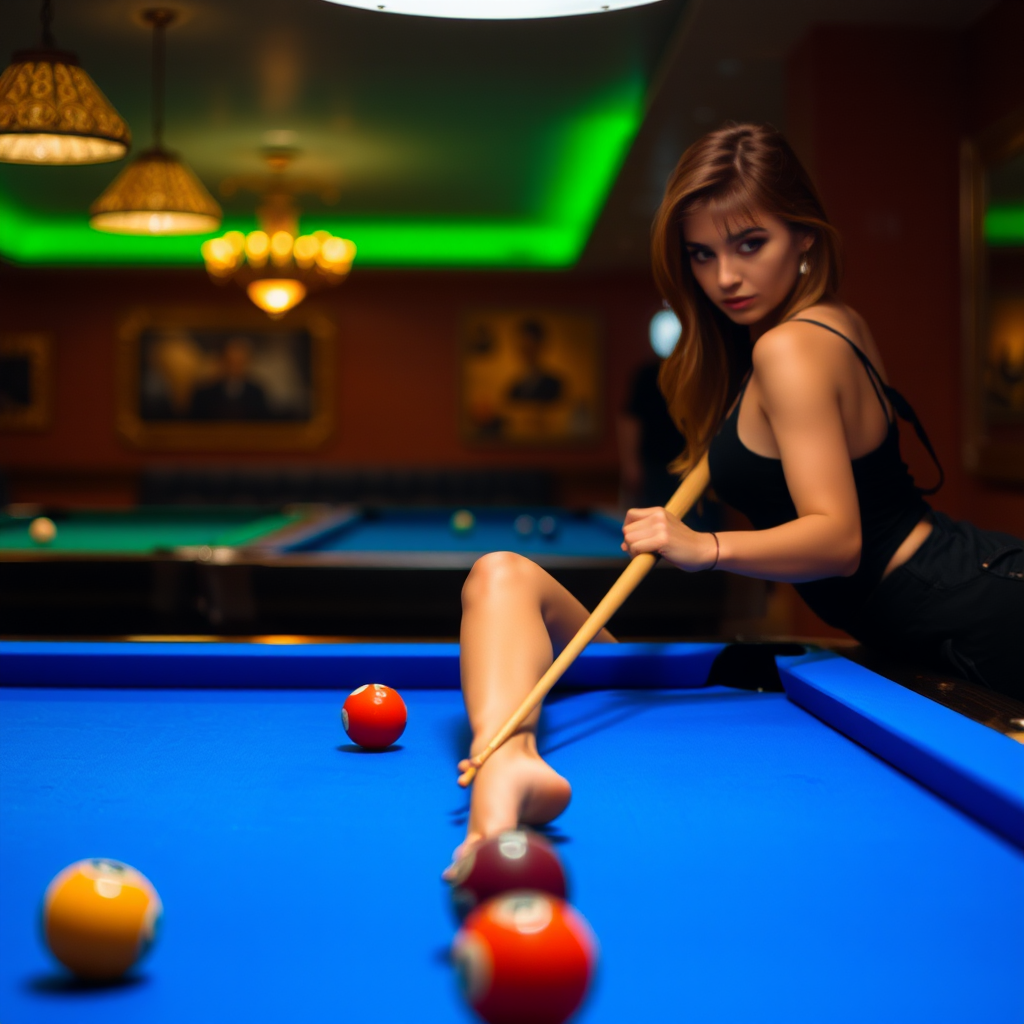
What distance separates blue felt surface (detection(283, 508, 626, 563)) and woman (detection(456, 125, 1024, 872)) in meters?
1.12

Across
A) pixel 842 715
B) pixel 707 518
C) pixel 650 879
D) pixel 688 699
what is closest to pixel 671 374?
pixel 688 699

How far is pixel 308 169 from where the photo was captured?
6.54m

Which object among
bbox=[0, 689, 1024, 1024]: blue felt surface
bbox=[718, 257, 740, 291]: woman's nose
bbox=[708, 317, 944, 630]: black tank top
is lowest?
bbox=[0, 689, 1024, 1024]: blue felt surface

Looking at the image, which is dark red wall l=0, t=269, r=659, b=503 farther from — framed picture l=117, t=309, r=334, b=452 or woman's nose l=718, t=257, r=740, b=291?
woman's nose l=718, t=257, r=740, b=291

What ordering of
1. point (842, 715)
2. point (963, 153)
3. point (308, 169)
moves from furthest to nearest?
point (308, 169)
point (963, 153)
point (842, 715)

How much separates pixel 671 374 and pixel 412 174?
5.19 m

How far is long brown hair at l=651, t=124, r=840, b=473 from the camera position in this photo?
1620mm

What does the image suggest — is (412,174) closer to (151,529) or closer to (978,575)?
(151,529)

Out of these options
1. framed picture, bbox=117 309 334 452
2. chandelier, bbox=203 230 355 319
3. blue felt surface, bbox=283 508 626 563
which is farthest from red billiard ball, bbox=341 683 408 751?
framed picture, bbox=117 309 334 452

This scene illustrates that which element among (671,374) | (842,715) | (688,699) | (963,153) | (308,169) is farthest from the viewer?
(308,169)

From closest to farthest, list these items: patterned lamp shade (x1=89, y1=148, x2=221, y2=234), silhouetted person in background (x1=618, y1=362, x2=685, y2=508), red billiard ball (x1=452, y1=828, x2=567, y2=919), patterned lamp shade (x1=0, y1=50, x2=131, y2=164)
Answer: red billiard ball (x1=452, y1=828, x2=567, y2=919) → patterned lamp shade (x1=0, y1=50, x2=131, y2=164) → patterned lamp shade (x1=89, y1=148, x2=221, y2=234) → silhouetted person in background (x1=618, y1=362, x2=685, y2=508)

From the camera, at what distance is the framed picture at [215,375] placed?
28.7 ft

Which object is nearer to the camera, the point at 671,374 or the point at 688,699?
the point at 688,699

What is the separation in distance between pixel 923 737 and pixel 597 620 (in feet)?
1.54
